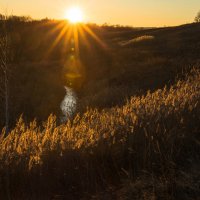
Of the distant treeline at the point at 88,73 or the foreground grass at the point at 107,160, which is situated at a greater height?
the foreground grass at the point at 107,160

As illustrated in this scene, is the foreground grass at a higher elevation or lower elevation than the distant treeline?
higher

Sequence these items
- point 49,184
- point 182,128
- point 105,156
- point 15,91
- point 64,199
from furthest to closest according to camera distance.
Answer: point 15,91 < point 182,128 < point 105,156 < point 49,184 < point 64,199

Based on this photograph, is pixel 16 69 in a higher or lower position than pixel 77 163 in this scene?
→ lower

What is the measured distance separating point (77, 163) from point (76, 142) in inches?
14.6

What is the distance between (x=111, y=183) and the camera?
14.0 feet

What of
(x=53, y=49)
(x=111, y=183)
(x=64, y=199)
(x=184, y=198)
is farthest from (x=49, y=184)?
(x=53, y=49)

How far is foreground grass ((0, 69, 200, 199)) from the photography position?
406cm

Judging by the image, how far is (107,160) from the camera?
464 centimetres

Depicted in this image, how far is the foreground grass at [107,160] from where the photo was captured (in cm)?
406

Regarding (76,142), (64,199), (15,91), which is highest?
(76,142)

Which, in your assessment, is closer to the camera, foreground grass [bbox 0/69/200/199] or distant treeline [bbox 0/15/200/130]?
foreground grass [bbox 0/69/200/199]

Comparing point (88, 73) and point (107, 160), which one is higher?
point (107, 160)

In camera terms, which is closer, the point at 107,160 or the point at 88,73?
the point at 107,160

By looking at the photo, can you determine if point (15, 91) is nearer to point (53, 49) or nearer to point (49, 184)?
point (49, 184)
